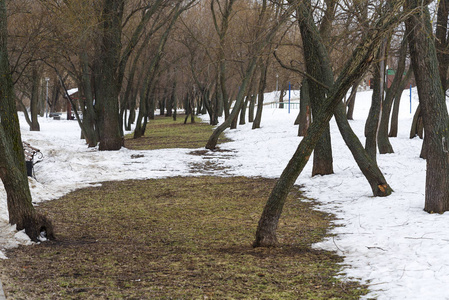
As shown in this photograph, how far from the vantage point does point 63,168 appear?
536 inches

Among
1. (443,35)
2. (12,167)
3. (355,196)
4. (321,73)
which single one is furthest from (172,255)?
(443,35)

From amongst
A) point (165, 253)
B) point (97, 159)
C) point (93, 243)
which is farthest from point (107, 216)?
point (97, 159)

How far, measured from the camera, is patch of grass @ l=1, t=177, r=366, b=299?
197 inches

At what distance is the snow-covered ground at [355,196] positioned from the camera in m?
5.32

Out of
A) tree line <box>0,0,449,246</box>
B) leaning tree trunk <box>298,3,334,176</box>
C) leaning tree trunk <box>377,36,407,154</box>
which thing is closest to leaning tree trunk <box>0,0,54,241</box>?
tree line <box>0,0,449,246</box>

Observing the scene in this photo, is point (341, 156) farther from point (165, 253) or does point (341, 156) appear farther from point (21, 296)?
point (21, 296)

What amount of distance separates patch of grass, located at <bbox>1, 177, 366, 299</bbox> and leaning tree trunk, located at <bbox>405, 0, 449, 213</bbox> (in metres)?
1.76

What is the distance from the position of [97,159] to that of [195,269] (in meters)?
11.1

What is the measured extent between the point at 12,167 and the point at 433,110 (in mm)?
5959

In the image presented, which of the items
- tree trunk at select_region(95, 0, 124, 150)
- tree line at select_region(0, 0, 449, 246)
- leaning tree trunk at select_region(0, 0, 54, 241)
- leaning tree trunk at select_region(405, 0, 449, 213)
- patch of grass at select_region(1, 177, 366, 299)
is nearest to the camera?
patch of grass at select_region(1, 177, 366, 299)

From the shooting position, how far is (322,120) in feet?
21.1

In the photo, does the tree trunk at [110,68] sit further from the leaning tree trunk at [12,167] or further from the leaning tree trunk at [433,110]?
the leaning tree trunk at [433,110]

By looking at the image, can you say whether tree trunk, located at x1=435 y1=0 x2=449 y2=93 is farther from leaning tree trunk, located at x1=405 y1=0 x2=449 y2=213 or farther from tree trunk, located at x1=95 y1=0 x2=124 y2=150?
tree trunk, located at x1=95 y1=0 x2=124 y2=150

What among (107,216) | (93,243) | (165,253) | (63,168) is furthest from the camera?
(63,168)
